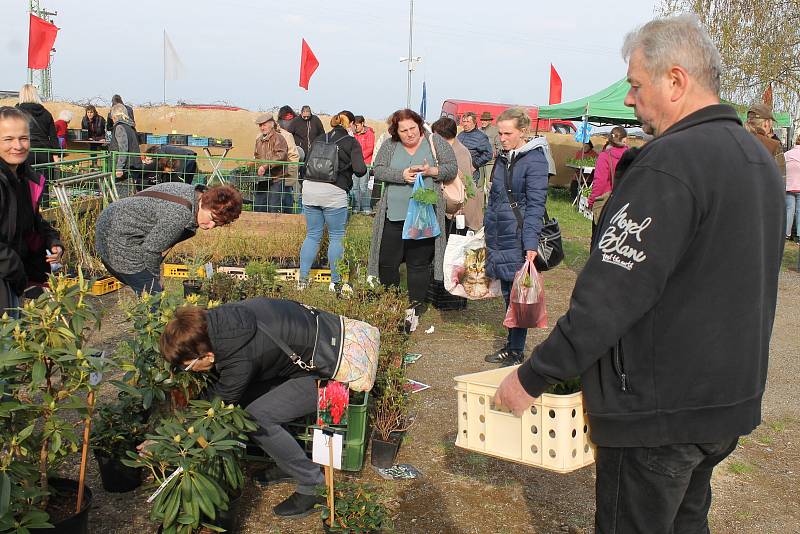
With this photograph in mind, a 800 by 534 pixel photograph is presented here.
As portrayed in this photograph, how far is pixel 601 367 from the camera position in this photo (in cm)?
207

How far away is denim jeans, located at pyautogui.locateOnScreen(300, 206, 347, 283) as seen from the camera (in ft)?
24.8

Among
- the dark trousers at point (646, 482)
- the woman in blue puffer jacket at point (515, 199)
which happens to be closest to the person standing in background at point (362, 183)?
the woman in blue puffer jacket at point (515, 199)

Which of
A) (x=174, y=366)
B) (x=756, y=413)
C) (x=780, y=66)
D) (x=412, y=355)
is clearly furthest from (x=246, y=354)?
(x=780, y=66)

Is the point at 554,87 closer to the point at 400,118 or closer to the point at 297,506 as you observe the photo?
the point at 400,118

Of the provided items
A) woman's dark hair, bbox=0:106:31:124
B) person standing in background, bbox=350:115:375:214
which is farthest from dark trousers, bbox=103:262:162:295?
person standing in background, bbox=350:115:375:214

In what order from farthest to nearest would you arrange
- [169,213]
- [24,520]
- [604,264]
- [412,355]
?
[412,355] < [169,213] < [24,520] < [604,264]

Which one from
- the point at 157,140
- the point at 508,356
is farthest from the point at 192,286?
the point at 157,140

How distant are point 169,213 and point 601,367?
3389 millimetres

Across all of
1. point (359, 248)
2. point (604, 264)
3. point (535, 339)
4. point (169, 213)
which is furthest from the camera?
point (359, 248)

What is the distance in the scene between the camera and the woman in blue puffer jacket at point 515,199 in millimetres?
5531

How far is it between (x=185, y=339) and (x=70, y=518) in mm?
827

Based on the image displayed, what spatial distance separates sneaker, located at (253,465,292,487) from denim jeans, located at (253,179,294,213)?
6.07 m

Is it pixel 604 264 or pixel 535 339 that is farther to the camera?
pixel 535 339

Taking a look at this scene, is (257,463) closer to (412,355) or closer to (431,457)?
(431,457)
